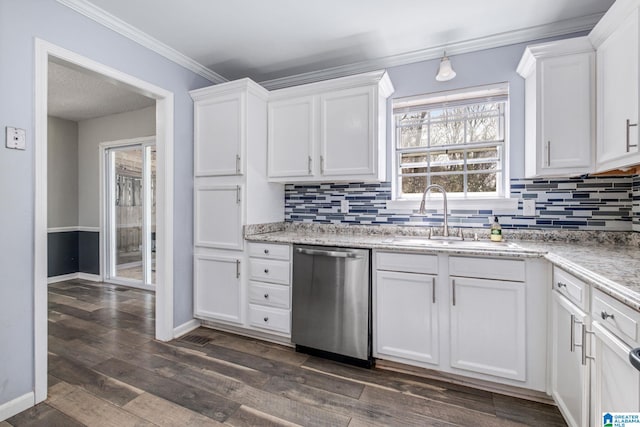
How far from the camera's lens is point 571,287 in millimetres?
1457

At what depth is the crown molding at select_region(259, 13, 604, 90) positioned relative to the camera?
2.19 m

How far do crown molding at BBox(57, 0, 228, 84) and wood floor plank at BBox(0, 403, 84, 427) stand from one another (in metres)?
2.51

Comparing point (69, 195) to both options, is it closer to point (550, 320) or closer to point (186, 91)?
point (186, 91)

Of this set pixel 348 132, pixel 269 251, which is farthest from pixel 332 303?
pixel 348 132

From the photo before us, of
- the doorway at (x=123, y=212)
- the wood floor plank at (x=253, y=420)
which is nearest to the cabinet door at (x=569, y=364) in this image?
the wood floor plank at (x=253, y=420)

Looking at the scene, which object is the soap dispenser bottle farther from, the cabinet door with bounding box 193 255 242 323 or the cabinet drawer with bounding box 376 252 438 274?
the cabinet door with bounding box 193 255 242 323

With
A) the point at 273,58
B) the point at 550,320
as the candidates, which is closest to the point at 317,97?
the point at 273,58

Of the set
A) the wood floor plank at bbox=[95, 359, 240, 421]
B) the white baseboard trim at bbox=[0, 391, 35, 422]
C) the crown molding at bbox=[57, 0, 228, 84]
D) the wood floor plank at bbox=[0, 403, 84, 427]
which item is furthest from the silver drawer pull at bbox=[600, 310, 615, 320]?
the crown molding at bbox=[57, 0, 228, 84]

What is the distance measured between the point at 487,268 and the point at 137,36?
3086mm

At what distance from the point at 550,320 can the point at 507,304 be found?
22cm

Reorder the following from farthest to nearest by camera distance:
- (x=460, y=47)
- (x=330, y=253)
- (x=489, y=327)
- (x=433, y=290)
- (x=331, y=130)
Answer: (x=331, y=130), (x=460, y=47), (x=330, y=253), (x=433, y=290), (x=489, y=327)

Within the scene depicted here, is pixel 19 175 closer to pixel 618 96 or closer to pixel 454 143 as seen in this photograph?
pixel 454 143

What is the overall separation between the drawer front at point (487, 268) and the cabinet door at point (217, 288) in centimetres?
177

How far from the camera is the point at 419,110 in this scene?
8.91 feet
